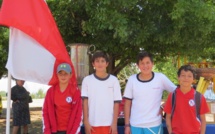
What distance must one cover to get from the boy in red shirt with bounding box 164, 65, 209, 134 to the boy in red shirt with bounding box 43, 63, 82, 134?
3.34 feet

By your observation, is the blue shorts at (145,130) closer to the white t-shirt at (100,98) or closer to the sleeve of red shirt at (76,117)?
the white t-shirt at (100,98)

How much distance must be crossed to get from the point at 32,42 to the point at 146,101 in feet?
5.23

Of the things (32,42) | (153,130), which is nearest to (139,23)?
(32,42)

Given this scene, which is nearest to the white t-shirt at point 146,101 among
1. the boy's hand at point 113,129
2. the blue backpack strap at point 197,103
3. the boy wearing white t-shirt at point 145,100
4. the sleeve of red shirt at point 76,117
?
the boy wearing white t-shirt at point 145,100

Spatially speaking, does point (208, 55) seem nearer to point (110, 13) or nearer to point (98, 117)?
point (110, 13)

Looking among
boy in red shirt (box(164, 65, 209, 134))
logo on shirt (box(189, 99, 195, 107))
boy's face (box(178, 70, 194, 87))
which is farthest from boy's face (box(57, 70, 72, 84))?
logo on shirt (box(189, 99, 195, 107))

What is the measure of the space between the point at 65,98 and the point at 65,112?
0.16m

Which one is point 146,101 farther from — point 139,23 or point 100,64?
point 139,23

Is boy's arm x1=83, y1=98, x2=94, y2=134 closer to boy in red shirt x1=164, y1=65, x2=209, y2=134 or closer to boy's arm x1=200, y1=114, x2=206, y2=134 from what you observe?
boy in red shirt x1=164, y1=65, x2=209, y2=134

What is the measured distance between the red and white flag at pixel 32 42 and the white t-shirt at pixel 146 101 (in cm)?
91

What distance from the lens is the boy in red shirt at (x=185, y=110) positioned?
3.59m

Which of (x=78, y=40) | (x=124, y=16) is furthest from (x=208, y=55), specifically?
(x=124, y=16)

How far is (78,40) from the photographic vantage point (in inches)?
306

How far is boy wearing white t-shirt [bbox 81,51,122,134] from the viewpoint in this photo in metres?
3.88
